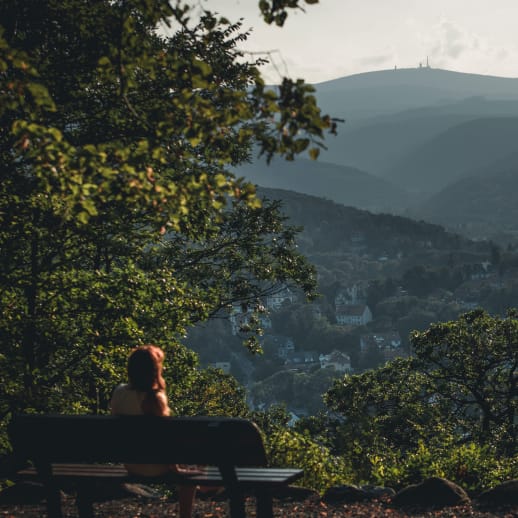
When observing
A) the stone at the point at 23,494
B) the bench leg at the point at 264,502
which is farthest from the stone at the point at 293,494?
the bench leg at the point at 264,502

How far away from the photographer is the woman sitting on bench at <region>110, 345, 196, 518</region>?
5.08 m

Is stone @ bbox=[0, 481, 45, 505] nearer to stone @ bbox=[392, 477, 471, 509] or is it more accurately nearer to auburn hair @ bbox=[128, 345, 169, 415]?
auburn hair @ bbox=[128, 345, 169, 415]

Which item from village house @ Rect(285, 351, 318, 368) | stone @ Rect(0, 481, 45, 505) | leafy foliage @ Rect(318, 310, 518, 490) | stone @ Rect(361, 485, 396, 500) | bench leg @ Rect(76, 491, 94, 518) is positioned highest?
bench leg @ Rect(76, 491, 94, 518)

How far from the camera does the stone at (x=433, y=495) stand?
7340 millimetres

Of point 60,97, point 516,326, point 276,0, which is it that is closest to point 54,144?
point 276,0

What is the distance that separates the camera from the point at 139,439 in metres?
4.88

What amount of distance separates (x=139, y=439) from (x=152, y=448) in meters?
0.10

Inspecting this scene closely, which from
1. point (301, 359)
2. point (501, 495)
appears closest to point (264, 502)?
point (501, 495)

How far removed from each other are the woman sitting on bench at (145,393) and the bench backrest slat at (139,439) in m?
0.22

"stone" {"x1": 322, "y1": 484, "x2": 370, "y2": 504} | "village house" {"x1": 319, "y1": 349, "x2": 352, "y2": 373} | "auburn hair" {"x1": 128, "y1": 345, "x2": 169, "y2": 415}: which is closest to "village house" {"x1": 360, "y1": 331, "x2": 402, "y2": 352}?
"village house" {"x1": 319, "y1": 349, "x2": 352, "y2": 373}

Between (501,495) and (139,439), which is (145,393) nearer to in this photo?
(139,439)

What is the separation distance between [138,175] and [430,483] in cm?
468

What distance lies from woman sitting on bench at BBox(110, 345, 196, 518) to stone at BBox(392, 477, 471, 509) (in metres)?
3.07

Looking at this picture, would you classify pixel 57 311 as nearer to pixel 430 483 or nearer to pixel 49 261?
pixel 49 261
